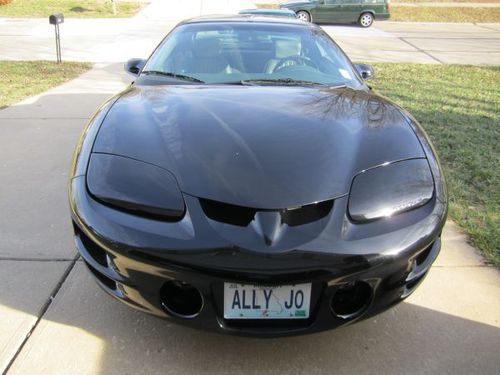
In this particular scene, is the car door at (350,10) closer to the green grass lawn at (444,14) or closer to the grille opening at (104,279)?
the green grass lawn at (444,14)

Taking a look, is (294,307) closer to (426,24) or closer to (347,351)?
(347,351)

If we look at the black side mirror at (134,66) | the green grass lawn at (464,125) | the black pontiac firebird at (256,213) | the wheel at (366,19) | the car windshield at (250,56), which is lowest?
the green grass lawn at (464,125)

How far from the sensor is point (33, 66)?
889cm

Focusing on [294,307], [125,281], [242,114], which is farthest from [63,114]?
[294,307]

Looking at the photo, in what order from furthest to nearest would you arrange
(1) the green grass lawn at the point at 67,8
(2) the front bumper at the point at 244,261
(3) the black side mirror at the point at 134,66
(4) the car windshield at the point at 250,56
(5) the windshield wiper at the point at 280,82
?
(1) the green grass lawn at the point at 67,8 < (3) the black side mirror at the point at 134,66 < (4) the car windshield at the point at 250,56 < (5) the windshield wiper at the point at 280,82 < (2) the front bumper at the point at 244,261

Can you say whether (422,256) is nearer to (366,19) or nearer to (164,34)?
(164,34)

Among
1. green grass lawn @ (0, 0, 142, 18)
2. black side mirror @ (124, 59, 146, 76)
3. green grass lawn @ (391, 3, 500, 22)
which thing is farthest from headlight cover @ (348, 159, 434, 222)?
green grass lawn @ (391, 3, 500, 22)

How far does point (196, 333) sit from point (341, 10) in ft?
59.2

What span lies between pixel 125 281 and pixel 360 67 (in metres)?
2.74

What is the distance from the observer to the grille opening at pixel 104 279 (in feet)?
6.48

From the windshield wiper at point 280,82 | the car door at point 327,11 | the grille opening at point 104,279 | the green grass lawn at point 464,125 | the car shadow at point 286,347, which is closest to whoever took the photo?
the grille opening at point 104,279

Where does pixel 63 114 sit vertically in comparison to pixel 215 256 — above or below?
below

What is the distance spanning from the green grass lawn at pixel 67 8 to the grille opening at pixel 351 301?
751 inches

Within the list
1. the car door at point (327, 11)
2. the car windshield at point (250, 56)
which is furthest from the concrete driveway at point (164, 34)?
the car windshield at point (250, 56)
